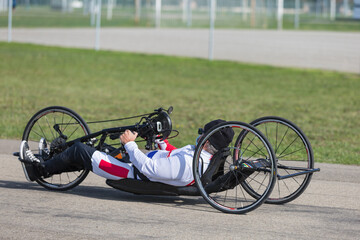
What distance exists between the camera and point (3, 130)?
34.5 ft

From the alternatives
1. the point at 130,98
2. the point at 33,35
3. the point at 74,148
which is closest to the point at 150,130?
the point at 74,148

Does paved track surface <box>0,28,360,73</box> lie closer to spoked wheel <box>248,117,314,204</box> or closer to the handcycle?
spoked wheel <box>248,117,314,204</box>

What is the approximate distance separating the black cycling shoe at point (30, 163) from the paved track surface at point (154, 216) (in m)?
0.19

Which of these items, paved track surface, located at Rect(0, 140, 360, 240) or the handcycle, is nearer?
paved track surface, located at Rect(0, 140, 360, 240)

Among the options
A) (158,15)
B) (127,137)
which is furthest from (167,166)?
(158,15)

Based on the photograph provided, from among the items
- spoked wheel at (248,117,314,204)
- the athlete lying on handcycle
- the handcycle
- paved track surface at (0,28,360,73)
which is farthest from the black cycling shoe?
paved track surface at (0,28,360,73)

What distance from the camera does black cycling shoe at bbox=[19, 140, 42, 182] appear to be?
6586mm

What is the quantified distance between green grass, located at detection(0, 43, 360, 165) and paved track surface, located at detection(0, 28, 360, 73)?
2.57 m

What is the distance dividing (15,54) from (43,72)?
4.64 metres

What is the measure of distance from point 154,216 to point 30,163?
147 cm

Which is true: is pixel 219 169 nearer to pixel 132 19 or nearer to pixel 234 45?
pixel 234 45

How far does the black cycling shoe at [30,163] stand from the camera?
21.6 ft

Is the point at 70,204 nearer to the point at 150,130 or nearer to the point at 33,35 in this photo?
the point at 150,130

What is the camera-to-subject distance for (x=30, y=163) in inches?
260
